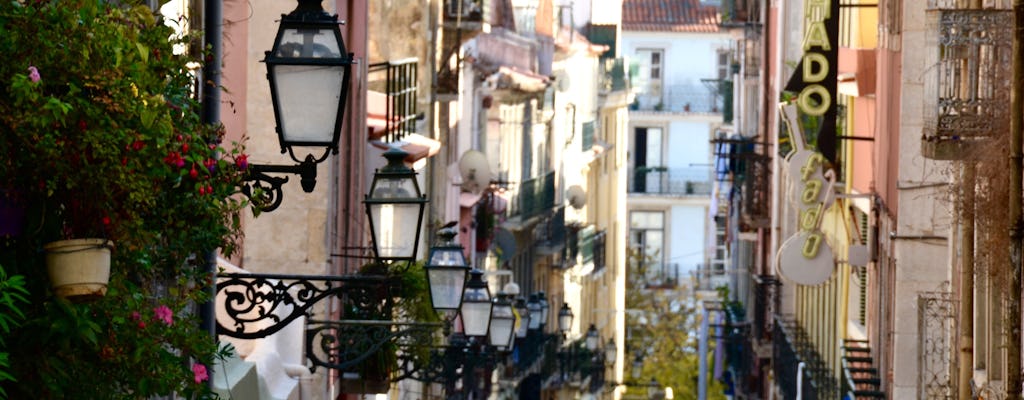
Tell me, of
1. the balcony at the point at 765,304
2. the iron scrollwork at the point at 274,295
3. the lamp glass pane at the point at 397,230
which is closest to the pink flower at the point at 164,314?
the iron scrollwork at the point at 274,295

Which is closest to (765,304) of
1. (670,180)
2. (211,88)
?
(211,88)

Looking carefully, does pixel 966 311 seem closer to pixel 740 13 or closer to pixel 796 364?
pixel 796 364

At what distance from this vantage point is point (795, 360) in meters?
32.6

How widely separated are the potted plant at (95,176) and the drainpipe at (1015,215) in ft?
18.8

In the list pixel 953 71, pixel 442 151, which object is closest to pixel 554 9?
pixel 442 151

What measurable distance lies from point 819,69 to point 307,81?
15.3 metres

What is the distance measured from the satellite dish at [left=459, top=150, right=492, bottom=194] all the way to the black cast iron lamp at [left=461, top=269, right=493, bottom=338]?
15673 mm

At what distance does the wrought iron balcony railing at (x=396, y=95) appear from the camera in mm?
23016

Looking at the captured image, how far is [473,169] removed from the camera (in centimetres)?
3481

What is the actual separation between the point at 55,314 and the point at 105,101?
0.59 metres

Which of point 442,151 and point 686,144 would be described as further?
point 686,144

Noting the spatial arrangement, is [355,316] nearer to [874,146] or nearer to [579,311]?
[874,146]

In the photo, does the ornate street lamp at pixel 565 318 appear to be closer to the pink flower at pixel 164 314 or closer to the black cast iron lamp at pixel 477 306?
the black cast iron lamp at pixel 477 306

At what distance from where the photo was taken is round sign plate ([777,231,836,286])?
83.5 feet
